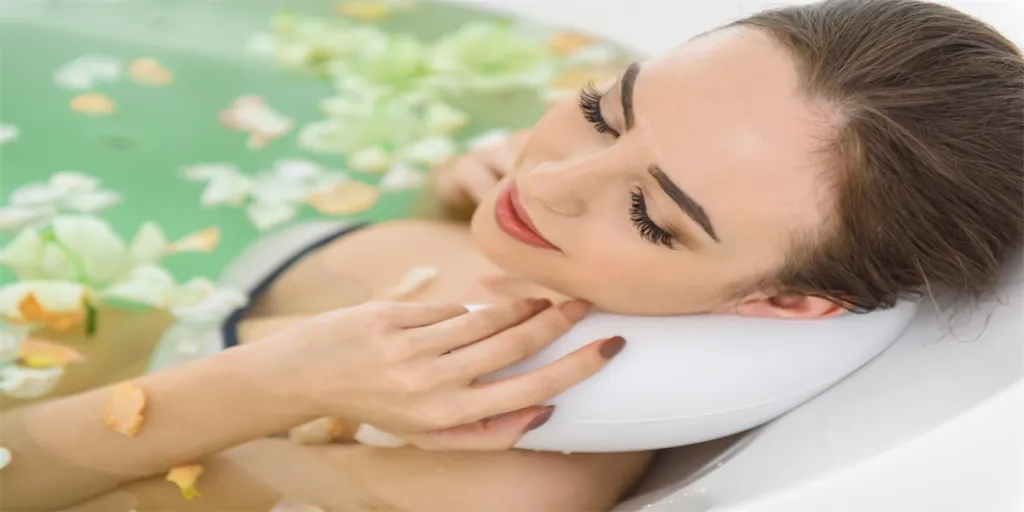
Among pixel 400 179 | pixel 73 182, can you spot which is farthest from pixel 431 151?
pixel 73 182

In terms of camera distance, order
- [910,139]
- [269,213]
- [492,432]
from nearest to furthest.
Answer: [910,139], [492,432], [269,213]

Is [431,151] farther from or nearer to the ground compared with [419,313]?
farther from the ground

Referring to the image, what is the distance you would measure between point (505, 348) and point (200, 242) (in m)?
0.77

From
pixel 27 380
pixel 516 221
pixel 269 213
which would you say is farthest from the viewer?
pixel 269 213

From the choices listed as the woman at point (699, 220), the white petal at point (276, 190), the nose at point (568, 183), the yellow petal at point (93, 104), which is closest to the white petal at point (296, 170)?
the white petal at point (276, 190)

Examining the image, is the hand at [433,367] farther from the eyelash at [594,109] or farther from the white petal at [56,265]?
the white petal at [56,265]

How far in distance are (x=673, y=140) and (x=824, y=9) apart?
9.8 inches

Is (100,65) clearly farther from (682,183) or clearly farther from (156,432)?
(682,183)

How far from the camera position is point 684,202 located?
0.87 metres

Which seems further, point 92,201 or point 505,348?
point 92,201

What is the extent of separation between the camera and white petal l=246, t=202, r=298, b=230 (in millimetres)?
1517

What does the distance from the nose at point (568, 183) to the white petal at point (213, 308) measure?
584 mm

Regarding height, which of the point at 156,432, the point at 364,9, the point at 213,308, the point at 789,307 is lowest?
the point at 789,307

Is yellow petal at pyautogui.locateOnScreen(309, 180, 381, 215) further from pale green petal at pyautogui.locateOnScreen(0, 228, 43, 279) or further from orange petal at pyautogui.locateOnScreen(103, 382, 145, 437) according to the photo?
orange petal at pyautogui.locateOnScreen(103, 382, 145, 437)
